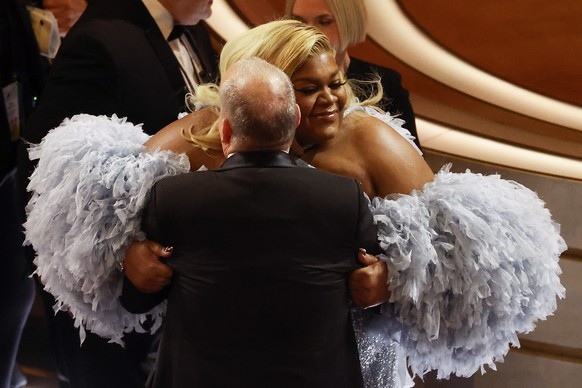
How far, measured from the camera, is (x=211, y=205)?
1262mm

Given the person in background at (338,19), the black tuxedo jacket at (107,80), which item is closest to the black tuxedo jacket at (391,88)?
the person in background at (338,19)

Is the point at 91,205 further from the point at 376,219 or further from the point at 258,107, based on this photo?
the point at 376,219

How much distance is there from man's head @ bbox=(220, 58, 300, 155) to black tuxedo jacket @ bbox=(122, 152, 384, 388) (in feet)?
0.08

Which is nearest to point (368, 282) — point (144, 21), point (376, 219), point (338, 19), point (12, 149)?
point (376, 219)

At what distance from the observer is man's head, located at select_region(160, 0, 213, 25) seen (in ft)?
6.87

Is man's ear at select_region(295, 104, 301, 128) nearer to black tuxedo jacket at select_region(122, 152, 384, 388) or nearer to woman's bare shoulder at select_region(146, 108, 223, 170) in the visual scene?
black tuxedo jacket at select_region(122, 152, 384, 388)

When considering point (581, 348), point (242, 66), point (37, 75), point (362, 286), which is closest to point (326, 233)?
point (362, 286)

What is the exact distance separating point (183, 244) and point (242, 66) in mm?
270

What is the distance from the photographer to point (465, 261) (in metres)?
1.37

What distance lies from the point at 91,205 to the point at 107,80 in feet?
1.77

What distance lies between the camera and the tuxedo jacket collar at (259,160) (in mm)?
1276

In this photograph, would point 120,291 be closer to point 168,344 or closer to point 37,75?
point 168,344

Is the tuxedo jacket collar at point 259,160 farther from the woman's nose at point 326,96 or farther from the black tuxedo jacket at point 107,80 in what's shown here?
the black tuxedo jacket at point 107,80

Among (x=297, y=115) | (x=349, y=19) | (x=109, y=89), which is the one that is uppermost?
(x=297, y=115)
